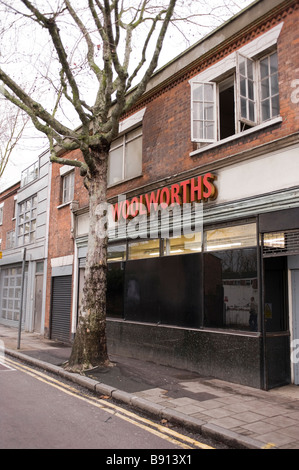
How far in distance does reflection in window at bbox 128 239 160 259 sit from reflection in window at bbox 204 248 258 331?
2049 millimetres

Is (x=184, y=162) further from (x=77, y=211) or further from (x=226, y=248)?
(x=77, y=211)

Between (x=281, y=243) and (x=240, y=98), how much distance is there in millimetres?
3201

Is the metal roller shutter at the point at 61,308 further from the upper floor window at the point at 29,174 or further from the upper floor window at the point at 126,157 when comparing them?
the upper floor window at the point at 29,174

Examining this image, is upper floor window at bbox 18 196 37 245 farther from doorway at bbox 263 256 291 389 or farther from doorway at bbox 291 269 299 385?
doorway at bbox 291 269 299 385

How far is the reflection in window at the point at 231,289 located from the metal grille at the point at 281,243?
300mm

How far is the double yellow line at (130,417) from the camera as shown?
4922 mm

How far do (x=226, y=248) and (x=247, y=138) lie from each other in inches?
95.6

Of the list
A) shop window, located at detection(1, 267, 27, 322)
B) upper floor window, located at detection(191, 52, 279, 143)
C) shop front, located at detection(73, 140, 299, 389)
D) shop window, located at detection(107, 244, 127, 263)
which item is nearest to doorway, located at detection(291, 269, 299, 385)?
shop front, located at detection(73, 140, 299, 389)

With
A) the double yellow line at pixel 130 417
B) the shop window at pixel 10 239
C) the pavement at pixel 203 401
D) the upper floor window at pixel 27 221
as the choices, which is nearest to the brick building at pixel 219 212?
the pavement at pixel 203 401

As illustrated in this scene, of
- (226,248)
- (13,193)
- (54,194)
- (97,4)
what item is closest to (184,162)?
(226,248)

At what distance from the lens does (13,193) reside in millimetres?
22734

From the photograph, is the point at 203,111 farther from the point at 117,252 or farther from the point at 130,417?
the point at 130,417

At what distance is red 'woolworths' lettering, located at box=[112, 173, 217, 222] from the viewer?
29.4ft

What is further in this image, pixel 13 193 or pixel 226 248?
pixel 13 193
